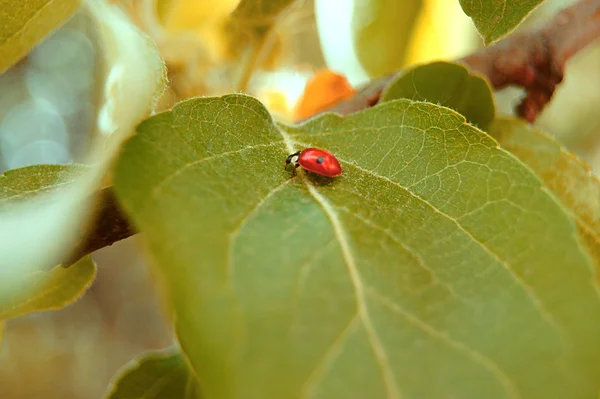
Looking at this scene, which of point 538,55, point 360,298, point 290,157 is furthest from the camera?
point 538,55

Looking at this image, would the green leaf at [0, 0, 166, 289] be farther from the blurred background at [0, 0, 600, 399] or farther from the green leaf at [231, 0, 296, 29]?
the green leaf at [231, 0, 296, 29]

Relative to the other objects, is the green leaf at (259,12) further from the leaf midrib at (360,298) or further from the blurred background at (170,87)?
the leaf midrib at (360,298)

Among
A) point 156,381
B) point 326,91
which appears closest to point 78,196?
point 156,381

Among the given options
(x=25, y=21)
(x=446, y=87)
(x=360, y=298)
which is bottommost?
(x=360, y=298)

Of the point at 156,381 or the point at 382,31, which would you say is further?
the point at 382,31

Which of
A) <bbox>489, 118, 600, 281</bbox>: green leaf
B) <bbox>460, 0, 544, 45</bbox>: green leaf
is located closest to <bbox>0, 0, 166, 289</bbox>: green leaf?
<bbox>460, 0, 544, 45</bbox>: green leaf

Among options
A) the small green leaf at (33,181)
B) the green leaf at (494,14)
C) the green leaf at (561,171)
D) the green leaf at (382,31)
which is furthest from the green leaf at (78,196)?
the green leaf at (382,31)

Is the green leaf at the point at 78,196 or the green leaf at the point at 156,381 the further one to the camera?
the green leaf at the point at 156,381

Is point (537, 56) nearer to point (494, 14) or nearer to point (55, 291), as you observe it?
point (494, 14)
